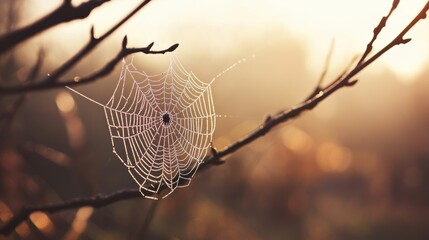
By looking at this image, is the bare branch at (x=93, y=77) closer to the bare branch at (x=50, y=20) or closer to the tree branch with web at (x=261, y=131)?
the bare branch at (x=50, y=20)

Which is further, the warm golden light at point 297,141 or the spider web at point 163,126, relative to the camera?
the warm golden light at point 297,141

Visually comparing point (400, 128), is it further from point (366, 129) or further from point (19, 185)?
point (19, 185)

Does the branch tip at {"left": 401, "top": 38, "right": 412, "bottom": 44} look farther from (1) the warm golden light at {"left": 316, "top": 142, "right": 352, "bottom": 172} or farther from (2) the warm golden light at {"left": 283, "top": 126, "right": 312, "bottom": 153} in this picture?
(1) the warm golden light at {"left": 316, "top": 142, "right": 352, "bottom": 172}

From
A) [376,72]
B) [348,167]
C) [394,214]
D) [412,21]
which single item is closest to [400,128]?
[348,167]

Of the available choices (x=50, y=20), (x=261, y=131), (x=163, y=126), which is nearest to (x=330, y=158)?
(x=163, y=126)

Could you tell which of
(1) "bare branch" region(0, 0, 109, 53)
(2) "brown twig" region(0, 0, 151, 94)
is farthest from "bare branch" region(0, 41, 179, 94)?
(1) "bare branch" region(0, 0, 109, 53)

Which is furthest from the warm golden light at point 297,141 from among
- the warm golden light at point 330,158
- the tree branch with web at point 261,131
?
the tree branch with web at point 261,131

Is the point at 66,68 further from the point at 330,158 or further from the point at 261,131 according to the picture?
the point at 330,158

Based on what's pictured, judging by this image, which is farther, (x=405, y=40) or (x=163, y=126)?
(x=163, y=126)
